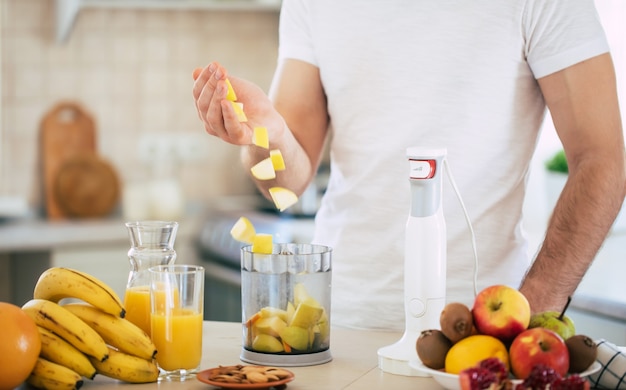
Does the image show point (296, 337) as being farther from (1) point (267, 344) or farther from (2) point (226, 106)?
(2) point (226, 106)

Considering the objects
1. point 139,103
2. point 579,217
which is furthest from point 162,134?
point 579,217

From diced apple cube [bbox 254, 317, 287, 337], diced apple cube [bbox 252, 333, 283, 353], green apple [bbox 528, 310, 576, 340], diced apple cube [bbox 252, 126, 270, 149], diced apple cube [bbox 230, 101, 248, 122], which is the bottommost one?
diced apple cube [bbox 252, 333, 283, 353]

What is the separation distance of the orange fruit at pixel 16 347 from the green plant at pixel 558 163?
6.84 feet

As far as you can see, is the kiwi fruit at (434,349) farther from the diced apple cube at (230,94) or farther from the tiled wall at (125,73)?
the tiled wall at (125,73)

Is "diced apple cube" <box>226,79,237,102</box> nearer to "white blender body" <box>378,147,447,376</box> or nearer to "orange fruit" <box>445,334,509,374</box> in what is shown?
"white blender body" <box>378,147,447,376</box>

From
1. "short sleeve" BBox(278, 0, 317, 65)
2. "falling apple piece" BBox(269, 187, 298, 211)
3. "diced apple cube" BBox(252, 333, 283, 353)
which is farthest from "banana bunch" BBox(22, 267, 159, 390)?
"short sleeve" BBox(278, 0, 317, 65)

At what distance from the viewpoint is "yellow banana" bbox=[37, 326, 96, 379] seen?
4.19 feet

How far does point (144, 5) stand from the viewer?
3721mm

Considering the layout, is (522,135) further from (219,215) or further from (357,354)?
(219,215)

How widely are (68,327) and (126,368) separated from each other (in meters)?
0.10

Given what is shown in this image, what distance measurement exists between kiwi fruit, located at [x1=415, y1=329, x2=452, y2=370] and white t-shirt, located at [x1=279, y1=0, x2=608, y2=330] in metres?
0.61

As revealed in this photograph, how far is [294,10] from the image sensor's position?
80.2 inches

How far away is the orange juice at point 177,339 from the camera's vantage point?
134cm

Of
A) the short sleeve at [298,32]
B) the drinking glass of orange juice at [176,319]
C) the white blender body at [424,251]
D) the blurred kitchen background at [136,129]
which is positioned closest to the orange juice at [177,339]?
the drinking glass of orange juice at [176,319]
